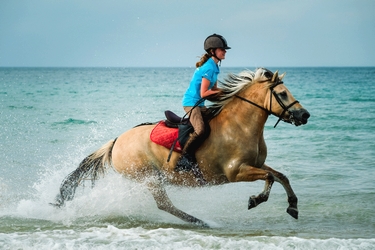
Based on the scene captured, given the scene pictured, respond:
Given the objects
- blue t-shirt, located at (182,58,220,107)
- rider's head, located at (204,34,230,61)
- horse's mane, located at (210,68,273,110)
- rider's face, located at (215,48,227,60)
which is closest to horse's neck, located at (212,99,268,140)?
horse's mane, located at (210,68,273,110)

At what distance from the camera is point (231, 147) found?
267 inches

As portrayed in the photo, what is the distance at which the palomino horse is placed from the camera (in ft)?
21.8

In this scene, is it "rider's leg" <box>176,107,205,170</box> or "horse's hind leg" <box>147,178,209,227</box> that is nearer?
"rider's leg" <box>176,107,205,170</box>

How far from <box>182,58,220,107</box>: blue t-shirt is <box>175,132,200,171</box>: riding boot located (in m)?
0.47

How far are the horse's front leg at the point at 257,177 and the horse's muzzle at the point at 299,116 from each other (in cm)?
72

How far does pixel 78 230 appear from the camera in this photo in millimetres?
6957

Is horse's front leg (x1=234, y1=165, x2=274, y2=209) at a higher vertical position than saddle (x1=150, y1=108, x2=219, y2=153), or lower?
lower

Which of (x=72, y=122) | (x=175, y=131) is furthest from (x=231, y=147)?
(x=72, y=122)

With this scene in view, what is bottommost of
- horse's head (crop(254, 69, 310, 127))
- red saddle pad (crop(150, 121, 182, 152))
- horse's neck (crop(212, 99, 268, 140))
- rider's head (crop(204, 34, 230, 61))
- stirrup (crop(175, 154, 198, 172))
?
stirrup (crop(175, 154, 198, 172))

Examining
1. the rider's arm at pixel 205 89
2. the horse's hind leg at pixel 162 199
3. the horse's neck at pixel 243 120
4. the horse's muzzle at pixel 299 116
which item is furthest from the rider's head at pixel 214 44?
the horse's hind leg at pixel 162 199

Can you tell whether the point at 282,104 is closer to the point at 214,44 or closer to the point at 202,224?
the point at 214,44

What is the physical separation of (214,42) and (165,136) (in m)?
1.36

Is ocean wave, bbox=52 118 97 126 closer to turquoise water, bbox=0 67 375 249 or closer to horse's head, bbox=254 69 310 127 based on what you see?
turquoise water, bbox=0 67 375 249

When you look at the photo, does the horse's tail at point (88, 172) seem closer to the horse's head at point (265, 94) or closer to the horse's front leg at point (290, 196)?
the horse's head at point (265, 94)
